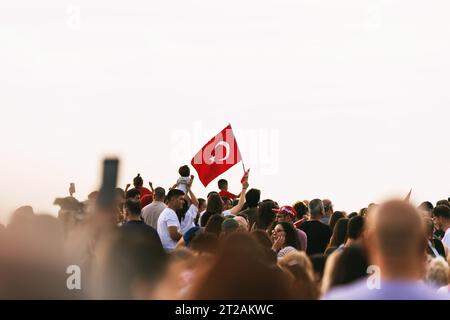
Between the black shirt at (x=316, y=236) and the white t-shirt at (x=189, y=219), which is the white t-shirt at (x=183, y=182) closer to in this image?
the white t-shirt at (x=189, y=219)

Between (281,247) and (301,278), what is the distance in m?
3.25

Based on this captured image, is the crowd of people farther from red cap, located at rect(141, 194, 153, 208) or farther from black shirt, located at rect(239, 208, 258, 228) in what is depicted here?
red cap, located at rect(141, 194, 153, 208)

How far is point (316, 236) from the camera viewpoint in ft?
41.3

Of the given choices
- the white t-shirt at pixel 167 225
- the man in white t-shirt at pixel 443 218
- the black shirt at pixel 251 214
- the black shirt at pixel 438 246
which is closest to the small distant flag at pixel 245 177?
the black shirt at pixel 251 214

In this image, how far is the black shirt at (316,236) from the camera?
12562 millimetres

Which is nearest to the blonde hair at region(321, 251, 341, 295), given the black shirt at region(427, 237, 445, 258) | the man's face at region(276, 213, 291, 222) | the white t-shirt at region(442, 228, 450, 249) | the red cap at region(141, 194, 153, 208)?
the black shirt at region(427, 237, 445, 258)

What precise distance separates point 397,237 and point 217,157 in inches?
623

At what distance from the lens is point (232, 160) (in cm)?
2069

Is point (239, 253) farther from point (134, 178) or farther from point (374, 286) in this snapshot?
point (134, 178)

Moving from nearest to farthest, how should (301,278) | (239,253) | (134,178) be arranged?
(239,253)
(301,278)
(134,178)

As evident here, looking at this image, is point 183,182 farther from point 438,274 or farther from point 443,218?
point 438,274

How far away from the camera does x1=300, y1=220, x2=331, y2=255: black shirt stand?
41.2 feet

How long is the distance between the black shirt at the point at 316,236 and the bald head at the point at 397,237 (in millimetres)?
7608
